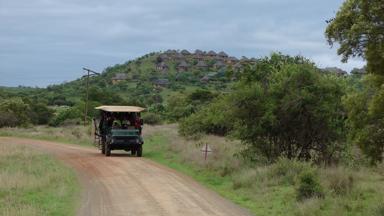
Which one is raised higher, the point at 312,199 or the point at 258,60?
the point at 258,60

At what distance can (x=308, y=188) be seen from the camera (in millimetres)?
15641

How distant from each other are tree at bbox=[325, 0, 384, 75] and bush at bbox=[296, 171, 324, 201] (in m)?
4.39

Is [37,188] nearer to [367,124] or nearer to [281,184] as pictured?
[281,184]

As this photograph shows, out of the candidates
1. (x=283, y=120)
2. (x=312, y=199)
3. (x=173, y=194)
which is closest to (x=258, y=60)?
(x=283, y=120)

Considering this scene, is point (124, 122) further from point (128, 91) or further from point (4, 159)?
point (128, 91)

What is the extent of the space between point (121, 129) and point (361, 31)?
22.1m

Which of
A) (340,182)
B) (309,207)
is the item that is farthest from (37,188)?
(340,182)

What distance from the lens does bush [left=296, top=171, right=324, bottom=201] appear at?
15523mm

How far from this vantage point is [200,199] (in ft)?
54.4

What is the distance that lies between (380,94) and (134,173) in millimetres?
13620

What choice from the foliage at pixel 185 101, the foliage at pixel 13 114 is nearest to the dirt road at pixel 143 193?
the foliage at pixel 185 101

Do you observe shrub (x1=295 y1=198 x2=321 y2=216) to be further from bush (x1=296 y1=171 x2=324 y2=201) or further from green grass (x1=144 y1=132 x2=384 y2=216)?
bush (x1=296 y1=171 x2=324 y2=201)

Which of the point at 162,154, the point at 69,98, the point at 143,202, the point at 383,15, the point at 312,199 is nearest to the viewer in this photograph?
the point at 383,15

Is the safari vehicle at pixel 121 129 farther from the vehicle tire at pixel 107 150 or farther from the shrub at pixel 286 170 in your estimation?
the shrub at pixel 286 170
